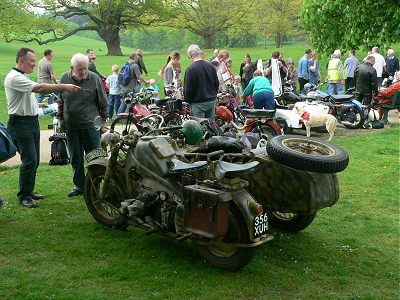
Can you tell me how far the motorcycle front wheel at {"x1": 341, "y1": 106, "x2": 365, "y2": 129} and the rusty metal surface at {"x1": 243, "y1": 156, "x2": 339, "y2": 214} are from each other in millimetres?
9272

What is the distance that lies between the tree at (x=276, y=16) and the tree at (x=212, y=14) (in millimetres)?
2097

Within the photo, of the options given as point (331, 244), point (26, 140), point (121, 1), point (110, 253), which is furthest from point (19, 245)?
point (121, 1)

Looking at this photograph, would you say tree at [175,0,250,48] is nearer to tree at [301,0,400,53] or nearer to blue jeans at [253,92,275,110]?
blue jeans at [253,92,275,110]

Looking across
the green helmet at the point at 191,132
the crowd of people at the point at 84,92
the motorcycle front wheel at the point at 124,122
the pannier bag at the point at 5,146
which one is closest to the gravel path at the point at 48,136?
the crowd of people at the point at 84,92

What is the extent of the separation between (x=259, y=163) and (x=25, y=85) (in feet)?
9.93

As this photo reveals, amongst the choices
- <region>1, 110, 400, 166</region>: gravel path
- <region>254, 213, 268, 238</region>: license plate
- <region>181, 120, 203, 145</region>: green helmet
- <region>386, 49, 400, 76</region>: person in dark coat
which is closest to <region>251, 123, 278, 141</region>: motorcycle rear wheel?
<region>1, 110, 400, 166</region>: gravel path

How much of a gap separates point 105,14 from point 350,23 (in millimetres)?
44952

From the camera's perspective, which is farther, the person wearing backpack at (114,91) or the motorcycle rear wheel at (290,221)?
the person wearing backpack at (114,91)

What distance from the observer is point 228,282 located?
15.8 feet

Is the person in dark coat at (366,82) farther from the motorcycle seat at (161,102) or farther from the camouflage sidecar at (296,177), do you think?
the camouflage sidecar at (296,177)

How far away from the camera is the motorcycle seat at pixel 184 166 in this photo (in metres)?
4.87

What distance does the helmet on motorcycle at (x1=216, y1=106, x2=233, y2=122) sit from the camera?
11680 millimetres

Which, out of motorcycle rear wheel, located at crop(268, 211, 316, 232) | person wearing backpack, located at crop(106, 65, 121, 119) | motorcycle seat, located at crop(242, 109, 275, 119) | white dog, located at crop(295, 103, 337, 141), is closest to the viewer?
motorcycle rear wheel, located at crop(268, 211, 316, 232)

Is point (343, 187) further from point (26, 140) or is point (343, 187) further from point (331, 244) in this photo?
point (26, 140)
